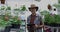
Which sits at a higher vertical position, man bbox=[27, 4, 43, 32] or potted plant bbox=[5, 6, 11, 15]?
potted plant bbox=[5, 6, 11, 15]

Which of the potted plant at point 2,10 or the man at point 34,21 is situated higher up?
the potted plant at point 2,10

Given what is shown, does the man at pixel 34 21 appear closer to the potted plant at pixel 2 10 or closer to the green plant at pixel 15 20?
the green plant at pixel 15 20

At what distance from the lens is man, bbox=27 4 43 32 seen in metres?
1.15

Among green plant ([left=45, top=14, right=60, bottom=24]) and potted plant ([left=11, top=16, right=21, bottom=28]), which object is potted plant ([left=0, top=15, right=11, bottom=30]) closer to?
potted plant ([left=11, top=16, right=21, bottom=28])

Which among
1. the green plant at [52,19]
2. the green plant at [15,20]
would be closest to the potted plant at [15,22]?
the green plant at [15,20]

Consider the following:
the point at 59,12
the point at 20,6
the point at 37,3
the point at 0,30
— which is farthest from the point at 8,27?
the point at 59,12

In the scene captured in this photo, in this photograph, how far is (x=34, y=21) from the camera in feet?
3.79

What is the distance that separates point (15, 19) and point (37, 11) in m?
0.19

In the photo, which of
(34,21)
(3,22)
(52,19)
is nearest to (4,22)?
(3,22)

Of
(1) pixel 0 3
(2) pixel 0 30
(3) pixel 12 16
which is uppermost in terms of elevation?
(1) pixel 0 3

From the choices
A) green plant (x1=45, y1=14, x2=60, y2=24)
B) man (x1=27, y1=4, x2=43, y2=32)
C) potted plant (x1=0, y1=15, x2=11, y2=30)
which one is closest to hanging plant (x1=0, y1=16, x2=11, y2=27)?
potted plant (x1=0, y1=15, x2=11, y2=30)

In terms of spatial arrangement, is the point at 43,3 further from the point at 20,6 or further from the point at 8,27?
the point at 8,27

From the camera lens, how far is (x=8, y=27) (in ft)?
3.70

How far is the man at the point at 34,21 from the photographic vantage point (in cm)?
115
